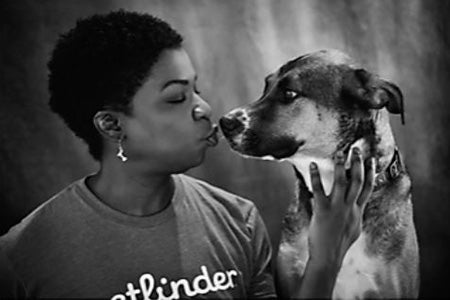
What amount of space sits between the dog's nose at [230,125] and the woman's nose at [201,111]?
1.4 inches

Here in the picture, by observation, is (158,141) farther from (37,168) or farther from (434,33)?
(434,33)

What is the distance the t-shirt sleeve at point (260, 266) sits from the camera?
1.59m

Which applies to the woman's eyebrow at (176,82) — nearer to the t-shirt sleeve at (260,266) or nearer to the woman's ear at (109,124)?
the woman's ear at (109,124)

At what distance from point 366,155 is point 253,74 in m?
0.34

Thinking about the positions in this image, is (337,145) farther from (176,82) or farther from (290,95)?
(176,82)

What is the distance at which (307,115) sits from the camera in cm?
151

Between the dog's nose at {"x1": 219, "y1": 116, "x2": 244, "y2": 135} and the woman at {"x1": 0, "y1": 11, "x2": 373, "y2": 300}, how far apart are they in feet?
0.11

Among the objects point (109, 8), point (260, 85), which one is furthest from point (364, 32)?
point (109, 8)

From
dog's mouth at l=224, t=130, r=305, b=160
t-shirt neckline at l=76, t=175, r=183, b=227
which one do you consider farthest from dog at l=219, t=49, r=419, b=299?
t-shirt neckline at l=76, t=175, r=183, b=227

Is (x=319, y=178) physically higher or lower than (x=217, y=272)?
higher

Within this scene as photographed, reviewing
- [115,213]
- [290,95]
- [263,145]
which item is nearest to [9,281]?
[115,213]

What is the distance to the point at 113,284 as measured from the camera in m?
1.46

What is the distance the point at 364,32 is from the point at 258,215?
1.80ft

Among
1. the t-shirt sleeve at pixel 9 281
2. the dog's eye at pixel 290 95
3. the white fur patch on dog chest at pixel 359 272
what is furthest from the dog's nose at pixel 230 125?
the t-shirt sleeve at pixel 9 281
